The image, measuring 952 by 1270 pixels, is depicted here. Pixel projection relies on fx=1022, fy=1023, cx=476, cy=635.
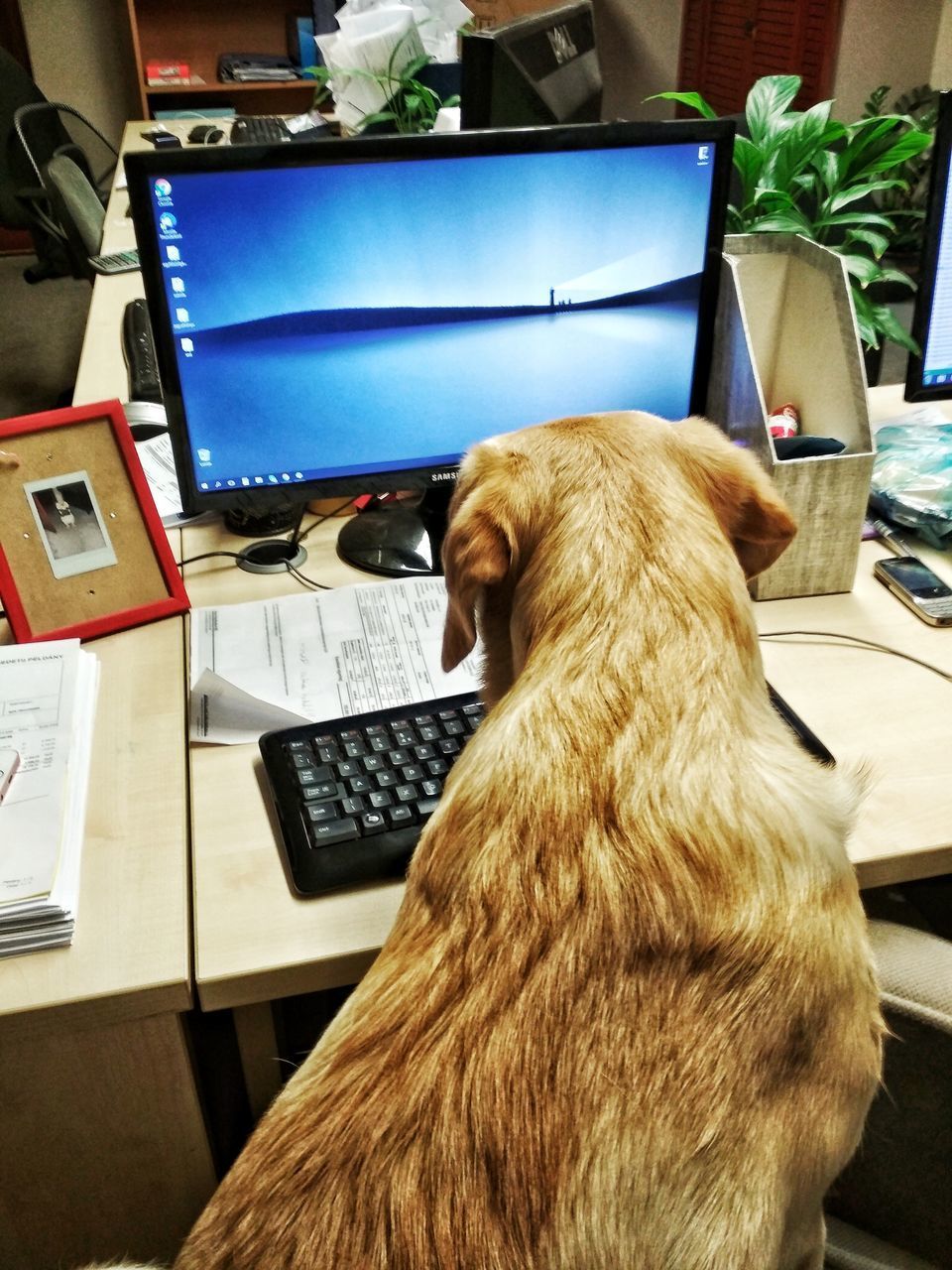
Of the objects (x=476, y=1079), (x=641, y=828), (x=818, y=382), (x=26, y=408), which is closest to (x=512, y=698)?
(x=641, y=828)

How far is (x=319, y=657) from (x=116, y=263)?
176cm

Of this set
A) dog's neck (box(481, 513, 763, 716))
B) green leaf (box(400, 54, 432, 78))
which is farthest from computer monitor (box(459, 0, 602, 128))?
dog's neck (box(481, 513, 763, 716))

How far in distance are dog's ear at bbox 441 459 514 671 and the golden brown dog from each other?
53 mm

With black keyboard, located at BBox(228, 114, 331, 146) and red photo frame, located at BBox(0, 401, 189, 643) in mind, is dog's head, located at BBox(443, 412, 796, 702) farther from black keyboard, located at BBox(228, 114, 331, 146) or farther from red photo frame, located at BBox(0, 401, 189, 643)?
black keyboard, located at BBox(228, 114, 331, 146)

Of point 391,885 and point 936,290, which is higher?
point 936,290

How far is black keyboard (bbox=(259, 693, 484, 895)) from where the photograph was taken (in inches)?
32.8

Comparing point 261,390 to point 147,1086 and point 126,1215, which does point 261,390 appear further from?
point 126,1215

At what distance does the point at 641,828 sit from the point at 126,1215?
23.0 inches

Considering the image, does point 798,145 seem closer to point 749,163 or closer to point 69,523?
point 749,163

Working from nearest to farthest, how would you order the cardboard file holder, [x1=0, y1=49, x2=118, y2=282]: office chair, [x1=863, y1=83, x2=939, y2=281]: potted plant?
1. the cardboard file holder
2. [x1=0, y1=49, x2=118, y2=282]: office chair
3. [x1=863, y1=83, x2=939, y2=281]: potted plant

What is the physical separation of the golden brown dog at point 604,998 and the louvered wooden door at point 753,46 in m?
4.09

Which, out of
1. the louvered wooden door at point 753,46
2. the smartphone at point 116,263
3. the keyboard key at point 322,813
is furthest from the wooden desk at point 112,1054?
the louvered wooden door at point 753,46

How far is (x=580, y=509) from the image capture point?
76cm

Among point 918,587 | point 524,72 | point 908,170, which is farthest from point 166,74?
point 918,587
